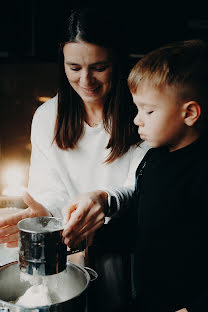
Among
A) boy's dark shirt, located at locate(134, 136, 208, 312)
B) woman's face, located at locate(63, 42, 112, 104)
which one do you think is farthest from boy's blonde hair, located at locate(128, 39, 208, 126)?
woman's face, located at locate(63, 42, 112, 104)

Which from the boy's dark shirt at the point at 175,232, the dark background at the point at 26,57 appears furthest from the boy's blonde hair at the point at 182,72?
the dark background at the point at 26,57

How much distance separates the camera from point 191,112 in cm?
99

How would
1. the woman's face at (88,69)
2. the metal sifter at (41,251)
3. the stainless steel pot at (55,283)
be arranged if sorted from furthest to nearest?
the woman's face at (88,69), the stainless steel pot at (55,283), the metal sifter at (41,251)

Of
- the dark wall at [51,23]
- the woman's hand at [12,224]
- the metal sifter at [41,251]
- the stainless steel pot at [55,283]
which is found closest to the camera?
the metal sifter at [41,251]

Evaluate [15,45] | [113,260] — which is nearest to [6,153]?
[15,45]

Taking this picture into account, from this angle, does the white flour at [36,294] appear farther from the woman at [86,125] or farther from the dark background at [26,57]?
the dark background at [26,57]

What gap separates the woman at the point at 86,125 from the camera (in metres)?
1.29

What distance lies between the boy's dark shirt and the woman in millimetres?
257

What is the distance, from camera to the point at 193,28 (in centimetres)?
286

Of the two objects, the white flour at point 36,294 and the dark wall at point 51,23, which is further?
the dark wall at point 51,23

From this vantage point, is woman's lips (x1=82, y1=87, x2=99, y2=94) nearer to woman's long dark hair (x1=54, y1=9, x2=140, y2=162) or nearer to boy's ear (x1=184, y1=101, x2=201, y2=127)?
woman's long dark hair (x1=54, y1=9, x2=140, y2=162)

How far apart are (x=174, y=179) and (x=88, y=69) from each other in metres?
0.55

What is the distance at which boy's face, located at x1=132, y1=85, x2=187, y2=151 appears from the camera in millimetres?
982

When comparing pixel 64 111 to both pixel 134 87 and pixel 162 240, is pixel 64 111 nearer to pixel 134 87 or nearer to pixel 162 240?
pixel 134 87
